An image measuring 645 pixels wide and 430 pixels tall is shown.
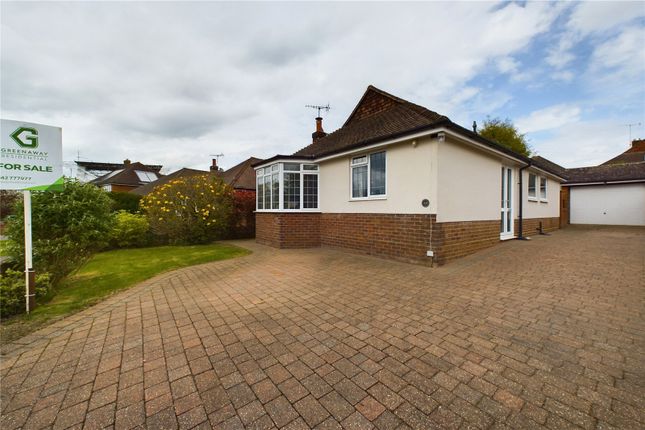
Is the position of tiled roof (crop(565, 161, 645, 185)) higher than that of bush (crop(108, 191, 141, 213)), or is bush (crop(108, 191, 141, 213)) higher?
tiled roof (crop(565, 161, 645, 185))

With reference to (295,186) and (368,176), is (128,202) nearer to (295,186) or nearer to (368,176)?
(295,186)

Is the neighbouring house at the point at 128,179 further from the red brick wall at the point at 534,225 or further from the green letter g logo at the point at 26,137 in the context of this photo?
the red brick wall at the point at 534,225

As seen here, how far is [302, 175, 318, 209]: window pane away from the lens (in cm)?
1062

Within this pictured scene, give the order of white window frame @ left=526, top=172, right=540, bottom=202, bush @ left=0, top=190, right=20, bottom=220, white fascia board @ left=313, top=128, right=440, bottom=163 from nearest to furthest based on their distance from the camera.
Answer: bush @ left=0, top=190, right=20, bottom=220 < white fascia board @ left=313, top=128, right=440, bottom=163 < white window frame @ left=526, top=172, right=540, bottom=202

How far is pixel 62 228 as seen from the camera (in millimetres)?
5051

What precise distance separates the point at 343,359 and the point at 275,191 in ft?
29.0

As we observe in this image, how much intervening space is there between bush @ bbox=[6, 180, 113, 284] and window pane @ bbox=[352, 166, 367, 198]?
6810mm

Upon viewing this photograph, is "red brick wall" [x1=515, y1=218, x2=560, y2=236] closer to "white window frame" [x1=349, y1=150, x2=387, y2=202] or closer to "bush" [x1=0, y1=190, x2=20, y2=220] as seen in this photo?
"white window frame" [x1=349, y1=150, x2=387, y2=202]

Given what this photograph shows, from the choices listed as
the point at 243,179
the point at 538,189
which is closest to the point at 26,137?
the point at 243,179

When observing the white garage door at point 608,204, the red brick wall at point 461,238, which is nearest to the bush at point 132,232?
the red brick wall at point 461,238

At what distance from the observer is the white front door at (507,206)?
10.2 meters

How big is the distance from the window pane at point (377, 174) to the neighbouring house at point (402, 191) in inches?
1.2

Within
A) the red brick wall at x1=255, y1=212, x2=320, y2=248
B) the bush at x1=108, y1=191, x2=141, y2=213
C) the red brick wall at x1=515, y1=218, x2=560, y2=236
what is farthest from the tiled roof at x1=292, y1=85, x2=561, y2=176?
the bush at x1=108, y1=191, x2=141, y2=213

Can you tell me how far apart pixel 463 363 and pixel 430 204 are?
475 cm
